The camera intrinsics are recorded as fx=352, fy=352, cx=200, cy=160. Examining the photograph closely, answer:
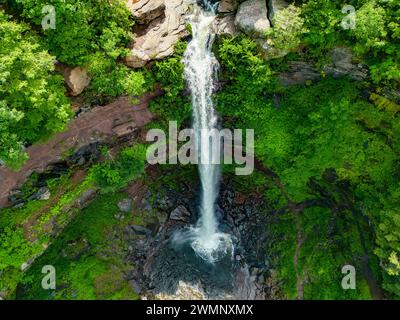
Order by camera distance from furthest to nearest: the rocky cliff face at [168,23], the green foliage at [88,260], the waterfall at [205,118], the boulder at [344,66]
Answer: the green foliage at [88,260] < the waterfall at [205,118] < the rocky cliff face at [168,23] < the boulder at [344,66]

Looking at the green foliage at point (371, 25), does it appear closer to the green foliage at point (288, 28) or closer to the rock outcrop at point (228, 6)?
the green foliage at point (288, 28)

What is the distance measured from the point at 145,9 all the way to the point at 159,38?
4.40 ft

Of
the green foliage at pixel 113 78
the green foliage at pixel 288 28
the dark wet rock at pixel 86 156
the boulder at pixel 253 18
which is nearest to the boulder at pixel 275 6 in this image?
the boulder at pixel 253 18

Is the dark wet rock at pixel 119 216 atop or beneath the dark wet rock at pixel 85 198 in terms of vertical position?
beneath

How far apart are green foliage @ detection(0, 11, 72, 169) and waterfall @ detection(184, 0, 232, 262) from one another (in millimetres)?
6226

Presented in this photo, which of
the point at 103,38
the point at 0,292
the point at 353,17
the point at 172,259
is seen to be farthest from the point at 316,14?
the point at 0,292

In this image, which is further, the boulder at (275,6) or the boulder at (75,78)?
the boulder at (275,6)

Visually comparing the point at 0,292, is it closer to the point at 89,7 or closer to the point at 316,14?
the point at 89,7

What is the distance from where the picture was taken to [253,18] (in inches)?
606

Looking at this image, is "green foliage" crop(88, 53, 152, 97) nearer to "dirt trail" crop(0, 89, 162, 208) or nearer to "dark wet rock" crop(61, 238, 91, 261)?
"dirt trail" crop(0, 89, 162, 208)

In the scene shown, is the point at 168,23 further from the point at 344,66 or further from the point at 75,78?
the point at 344,66

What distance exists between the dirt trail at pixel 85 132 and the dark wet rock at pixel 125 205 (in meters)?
3.69

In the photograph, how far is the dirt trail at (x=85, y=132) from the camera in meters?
15.2

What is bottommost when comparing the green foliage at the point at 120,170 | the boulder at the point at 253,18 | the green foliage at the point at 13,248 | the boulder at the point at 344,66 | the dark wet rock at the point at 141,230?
the green foliage at the point at 13,248
